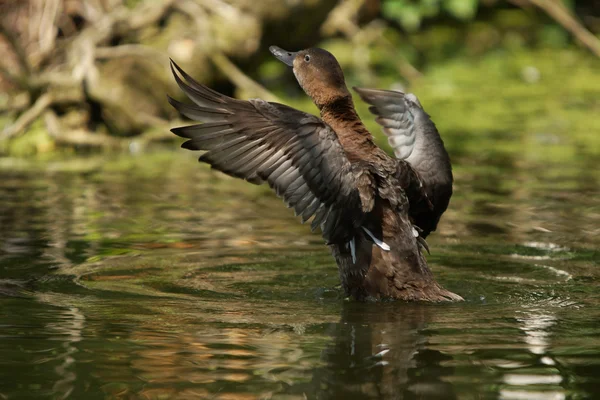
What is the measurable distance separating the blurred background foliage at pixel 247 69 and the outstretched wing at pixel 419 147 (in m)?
3.18

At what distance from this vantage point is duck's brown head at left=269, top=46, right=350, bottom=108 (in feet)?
20.3

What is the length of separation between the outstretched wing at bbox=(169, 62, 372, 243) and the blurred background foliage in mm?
4328

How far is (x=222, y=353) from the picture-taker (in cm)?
438

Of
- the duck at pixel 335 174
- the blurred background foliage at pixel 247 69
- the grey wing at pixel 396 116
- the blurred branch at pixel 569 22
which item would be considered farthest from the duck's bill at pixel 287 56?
the blurred branch at pixel 569 22

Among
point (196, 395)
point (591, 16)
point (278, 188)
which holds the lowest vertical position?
point (196, 395)

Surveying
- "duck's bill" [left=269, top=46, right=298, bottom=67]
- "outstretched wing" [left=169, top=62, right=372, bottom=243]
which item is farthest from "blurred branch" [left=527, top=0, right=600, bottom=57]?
"outstretched wing" [left=169, top=62, right=372, bottom=243]

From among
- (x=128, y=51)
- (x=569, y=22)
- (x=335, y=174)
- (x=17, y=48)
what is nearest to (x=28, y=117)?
(x=17, y=48)

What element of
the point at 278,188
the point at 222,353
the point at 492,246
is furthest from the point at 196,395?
the point at 492,246

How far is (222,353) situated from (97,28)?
27.0ft

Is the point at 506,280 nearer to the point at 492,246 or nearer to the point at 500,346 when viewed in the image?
the point at 492,246

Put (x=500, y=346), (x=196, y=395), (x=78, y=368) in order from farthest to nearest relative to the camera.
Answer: (x=500, y=346)
(x=78, y=368)
(x=196, y=395)

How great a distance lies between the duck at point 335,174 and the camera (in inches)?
214

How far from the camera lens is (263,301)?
5.52 meters

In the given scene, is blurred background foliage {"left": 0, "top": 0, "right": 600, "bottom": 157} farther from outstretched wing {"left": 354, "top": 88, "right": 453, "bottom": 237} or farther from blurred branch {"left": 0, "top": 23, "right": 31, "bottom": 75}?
outstretched wing {"left": 354, "top": 88, "right": 453, "bottom": 237}
